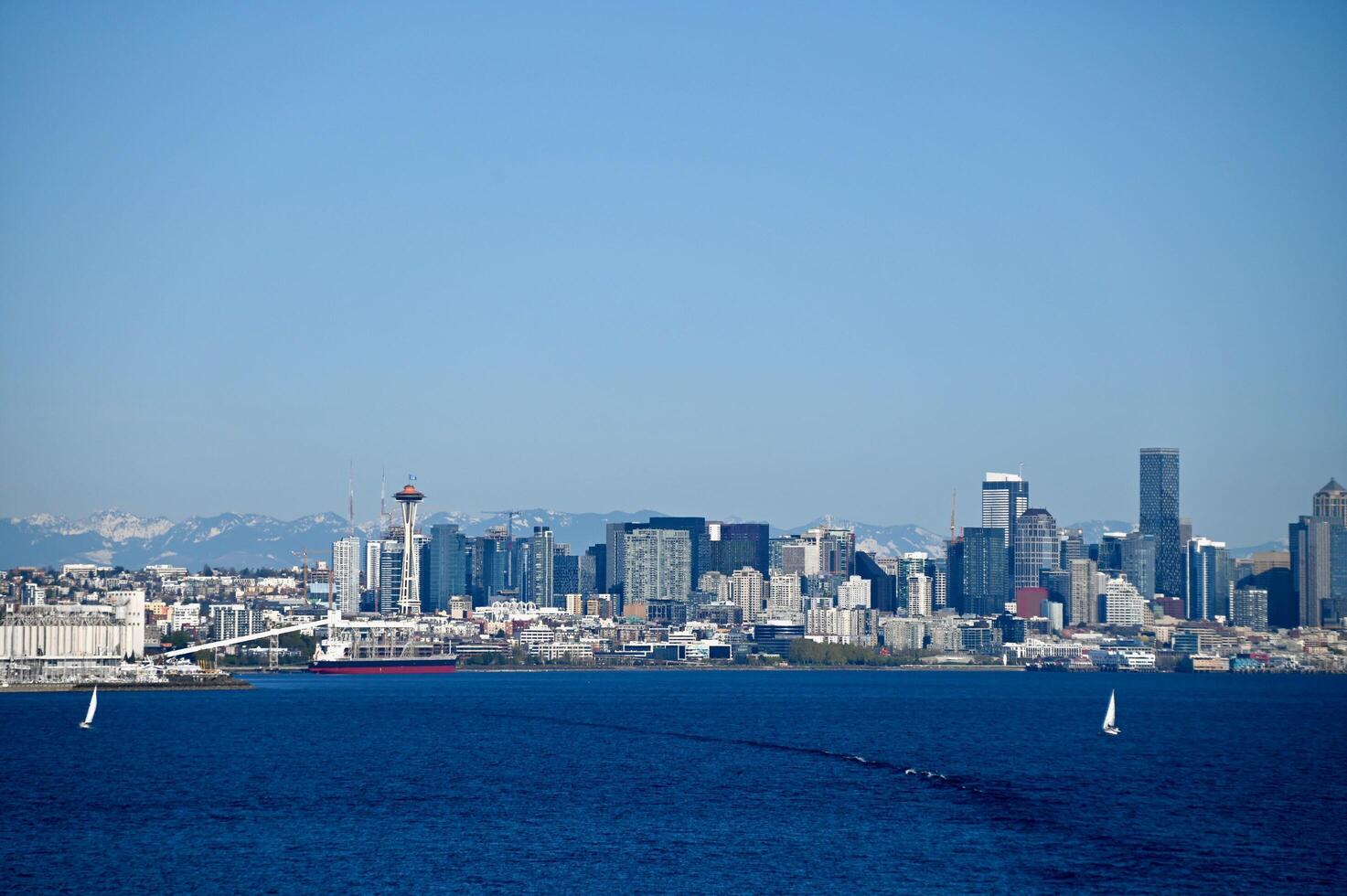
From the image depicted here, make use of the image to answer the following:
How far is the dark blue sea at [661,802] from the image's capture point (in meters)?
43.7

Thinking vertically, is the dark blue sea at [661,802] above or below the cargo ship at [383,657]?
above

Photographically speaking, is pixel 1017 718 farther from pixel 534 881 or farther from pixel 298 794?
pixel 534 881

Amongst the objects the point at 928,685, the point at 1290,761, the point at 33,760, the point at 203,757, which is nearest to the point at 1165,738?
the point at 1290,761

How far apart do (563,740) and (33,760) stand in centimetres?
2050

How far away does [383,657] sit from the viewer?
178 m

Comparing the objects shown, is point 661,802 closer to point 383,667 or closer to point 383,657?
point 383,667

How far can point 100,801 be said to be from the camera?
5484cm

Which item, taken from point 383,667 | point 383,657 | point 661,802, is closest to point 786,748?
point 661,802

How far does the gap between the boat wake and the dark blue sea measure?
0.88 feet

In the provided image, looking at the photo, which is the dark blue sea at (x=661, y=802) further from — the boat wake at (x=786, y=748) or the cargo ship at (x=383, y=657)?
the cargo ship at (x=383, y=657)

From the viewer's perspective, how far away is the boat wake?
200ft

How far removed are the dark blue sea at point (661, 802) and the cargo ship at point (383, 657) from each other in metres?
72.1

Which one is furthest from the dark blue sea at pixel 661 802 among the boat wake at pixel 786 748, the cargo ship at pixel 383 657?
the cargo ship at pixel 383 657

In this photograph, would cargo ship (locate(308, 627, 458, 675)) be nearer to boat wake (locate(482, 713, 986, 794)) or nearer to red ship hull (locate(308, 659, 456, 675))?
red ship hull (locate(308, 659, 456, 675))
